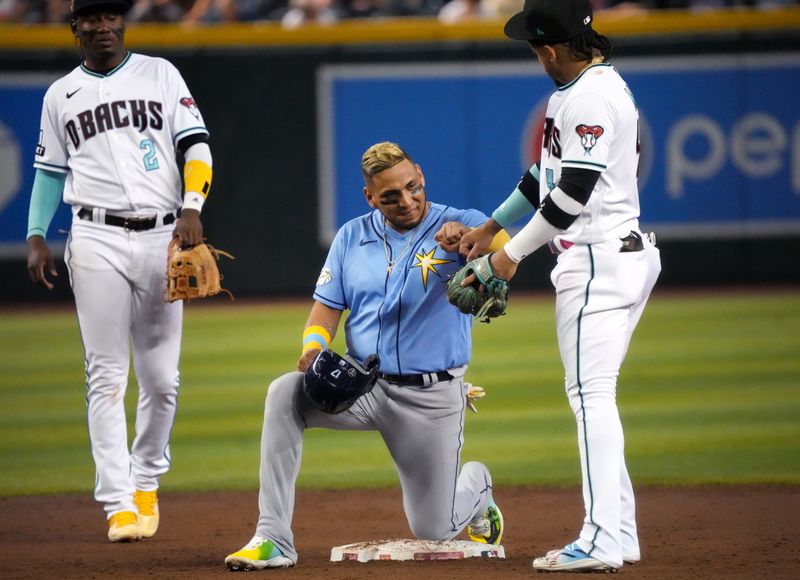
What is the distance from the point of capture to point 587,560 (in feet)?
14.0

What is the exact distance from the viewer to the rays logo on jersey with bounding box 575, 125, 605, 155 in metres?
4.14

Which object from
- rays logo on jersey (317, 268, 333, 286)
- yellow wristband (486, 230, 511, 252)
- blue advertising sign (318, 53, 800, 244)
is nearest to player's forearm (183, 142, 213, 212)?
rays logo on jersey (317, 268, 333, 286)

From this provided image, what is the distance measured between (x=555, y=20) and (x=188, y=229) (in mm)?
1812

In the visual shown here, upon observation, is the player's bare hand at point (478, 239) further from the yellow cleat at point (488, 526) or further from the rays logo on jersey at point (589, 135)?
the yellow cleat at point (488, 526)

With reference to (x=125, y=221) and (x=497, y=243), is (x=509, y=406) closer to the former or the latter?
(x=125, y=221)

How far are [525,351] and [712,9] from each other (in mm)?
5371

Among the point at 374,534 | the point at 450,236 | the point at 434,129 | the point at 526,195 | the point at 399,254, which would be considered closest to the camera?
the point at 450,236

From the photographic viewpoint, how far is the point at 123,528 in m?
5.21

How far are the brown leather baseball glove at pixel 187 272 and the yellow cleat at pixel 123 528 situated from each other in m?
0.87

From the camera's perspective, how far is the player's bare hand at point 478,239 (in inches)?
175

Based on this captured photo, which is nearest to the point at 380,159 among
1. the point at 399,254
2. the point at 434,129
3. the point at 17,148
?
the point at 399,254

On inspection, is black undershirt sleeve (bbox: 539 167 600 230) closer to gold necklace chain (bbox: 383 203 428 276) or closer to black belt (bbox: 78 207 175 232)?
gold necklace chain (bbox: 383 203 428 276)

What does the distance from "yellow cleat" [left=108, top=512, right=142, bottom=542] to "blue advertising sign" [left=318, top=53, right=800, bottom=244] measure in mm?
8959

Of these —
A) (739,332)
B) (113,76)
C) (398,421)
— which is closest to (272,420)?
(398,421)
